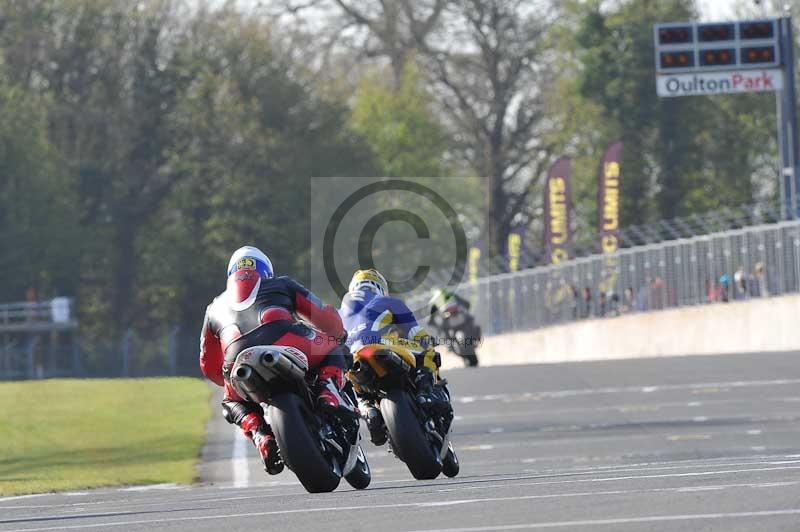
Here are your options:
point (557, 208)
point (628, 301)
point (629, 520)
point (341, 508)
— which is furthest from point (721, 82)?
point (629, 520)

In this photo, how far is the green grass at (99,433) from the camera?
65.6 ft

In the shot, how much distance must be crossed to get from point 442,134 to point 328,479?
221 ft

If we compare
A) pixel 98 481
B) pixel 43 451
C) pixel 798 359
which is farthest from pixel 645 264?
pixel 98 481

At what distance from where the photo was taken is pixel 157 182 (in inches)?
3041

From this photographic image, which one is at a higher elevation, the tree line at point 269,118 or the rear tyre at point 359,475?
the tree line at point 269,118

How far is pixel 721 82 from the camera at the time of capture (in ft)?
138

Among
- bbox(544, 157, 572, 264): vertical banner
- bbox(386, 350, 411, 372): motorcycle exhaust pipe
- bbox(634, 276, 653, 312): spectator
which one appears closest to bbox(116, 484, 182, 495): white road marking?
bbox(386, 350, 411, 372): motorcycle exhaust pipe

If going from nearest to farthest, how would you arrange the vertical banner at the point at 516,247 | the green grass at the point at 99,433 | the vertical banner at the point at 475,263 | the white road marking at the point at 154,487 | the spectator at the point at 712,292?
the white road marking at the point at 154,487, the green grass at the point at 99,433, the spectator at the point at 712,292, the vertical banner at the point at 516,247, the vertical banner at the point at 475,263

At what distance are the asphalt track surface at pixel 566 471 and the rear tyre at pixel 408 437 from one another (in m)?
0.21

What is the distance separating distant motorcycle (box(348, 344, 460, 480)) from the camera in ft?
47.5

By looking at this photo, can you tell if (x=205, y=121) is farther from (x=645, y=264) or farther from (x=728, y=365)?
(x=728, y=365)

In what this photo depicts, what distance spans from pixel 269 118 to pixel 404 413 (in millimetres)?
62094

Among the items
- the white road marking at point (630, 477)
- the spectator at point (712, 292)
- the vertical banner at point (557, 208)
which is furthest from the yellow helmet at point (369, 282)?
the vertical banner at point (557, 208)

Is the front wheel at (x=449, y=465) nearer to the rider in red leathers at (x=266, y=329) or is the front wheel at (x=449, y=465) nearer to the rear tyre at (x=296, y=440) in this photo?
the rider in red leathers at (x=266, y=329)
